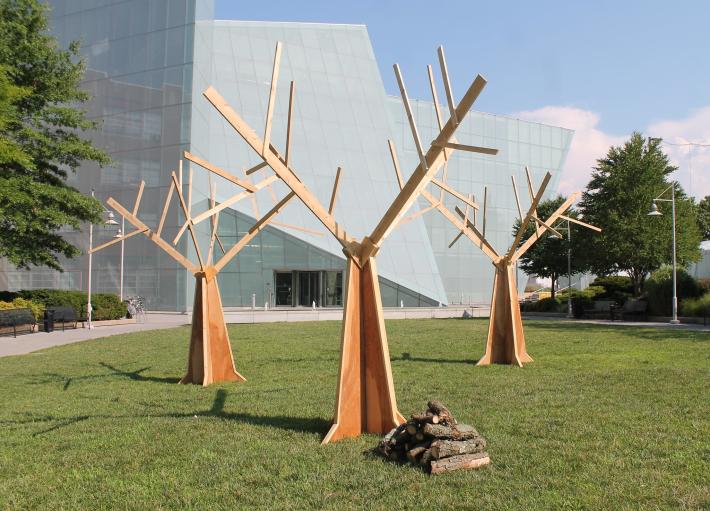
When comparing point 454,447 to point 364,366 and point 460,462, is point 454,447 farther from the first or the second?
point 364,366

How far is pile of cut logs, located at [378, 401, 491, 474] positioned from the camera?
485 cm

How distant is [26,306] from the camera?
856 inches

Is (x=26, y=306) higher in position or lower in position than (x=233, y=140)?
lower

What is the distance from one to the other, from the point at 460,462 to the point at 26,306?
815 inches

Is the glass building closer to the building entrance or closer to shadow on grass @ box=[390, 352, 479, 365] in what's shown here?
the building entrance

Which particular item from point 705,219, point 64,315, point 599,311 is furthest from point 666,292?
point 705,219

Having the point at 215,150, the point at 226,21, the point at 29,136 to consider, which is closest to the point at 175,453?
the point at 29,136

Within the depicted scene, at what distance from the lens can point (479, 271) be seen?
47.9 metres

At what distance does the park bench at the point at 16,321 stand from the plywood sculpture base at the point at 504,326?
14.1m

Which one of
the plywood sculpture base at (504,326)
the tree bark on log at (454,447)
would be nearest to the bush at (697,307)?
the plywood sculpture base at (504,326)

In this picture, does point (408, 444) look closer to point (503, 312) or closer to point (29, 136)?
point (503, 312)

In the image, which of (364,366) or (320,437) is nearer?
(320,437)

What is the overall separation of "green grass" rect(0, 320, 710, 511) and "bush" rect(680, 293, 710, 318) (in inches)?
586

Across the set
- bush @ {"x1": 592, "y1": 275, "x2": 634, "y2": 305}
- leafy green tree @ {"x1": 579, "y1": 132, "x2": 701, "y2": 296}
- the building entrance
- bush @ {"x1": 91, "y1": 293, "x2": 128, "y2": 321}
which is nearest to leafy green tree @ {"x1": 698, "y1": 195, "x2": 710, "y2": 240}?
bush @ {"x1": 592, "y1": 275, "x2": 634, "y2": 305}
